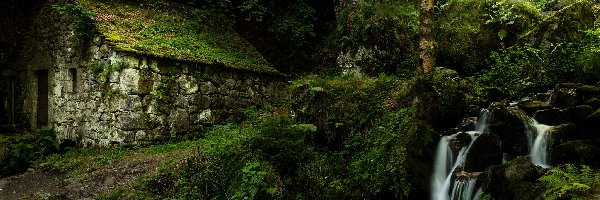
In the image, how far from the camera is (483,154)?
6789mm

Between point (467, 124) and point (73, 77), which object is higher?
point (73, 77)

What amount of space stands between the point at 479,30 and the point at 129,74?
8770mm

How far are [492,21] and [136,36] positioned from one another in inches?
354

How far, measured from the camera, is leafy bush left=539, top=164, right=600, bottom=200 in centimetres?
514

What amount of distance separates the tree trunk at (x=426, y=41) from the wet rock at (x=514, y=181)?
3336mm

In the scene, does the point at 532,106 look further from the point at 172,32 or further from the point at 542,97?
the point at 172,32

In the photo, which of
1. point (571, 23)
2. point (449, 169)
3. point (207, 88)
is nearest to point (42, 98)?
point (207, 88)

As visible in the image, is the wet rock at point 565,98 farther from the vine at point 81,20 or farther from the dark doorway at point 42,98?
the dark doorway at point 42,98

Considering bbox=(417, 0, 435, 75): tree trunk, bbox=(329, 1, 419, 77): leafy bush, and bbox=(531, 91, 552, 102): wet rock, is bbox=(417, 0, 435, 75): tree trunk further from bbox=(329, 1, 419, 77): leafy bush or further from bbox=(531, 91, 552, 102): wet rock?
bbox=(329, 1, 419, 77): leafy bush

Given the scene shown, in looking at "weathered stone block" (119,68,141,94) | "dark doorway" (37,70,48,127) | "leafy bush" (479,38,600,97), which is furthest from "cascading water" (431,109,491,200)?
"dark doorway" (37,70,48,127)

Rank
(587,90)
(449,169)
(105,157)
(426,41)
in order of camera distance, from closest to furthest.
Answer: (449,169), (587,90), (426,41), (105,157)

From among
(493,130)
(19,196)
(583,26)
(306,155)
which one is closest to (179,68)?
(19,196)

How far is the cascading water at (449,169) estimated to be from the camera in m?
6.45

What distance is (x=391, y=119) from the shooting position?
7.81 metres
